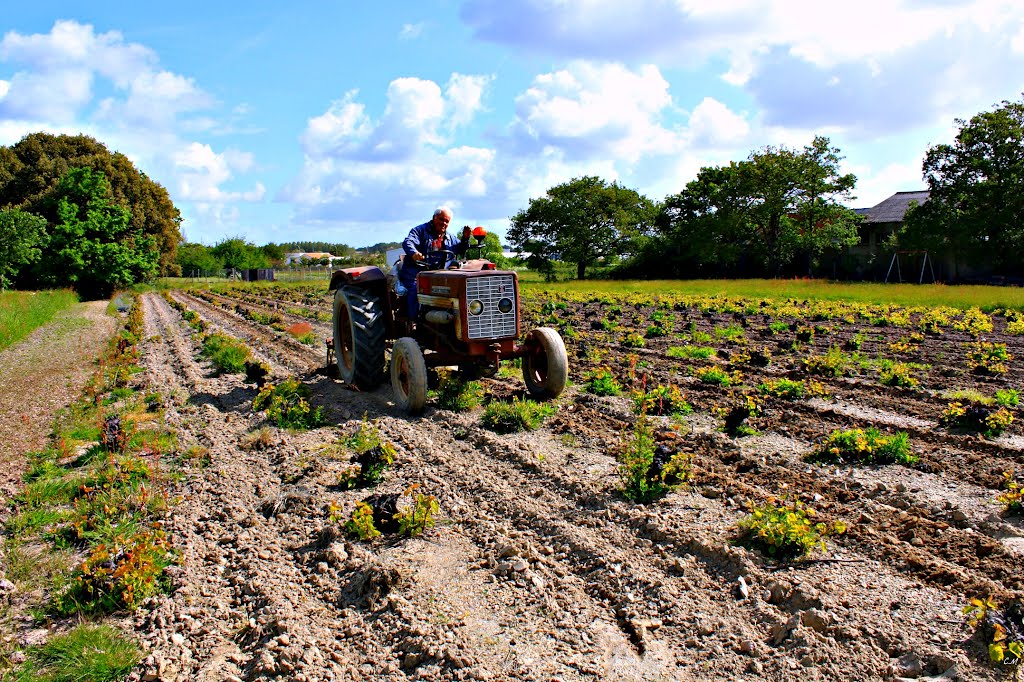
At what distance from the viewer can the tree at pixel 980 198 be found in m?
33.8

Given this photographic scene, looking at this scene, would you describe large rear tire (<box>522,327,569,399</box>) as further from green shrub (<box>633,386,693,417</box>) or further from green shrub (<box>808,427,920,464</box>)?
green shrub (<box>808,427,920,464</box>)

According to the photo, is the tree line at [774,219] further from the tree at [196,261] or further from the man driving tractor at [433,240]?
the tree at [196,261]

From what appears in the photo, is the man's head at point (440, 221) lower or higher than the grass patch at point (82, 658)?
higher

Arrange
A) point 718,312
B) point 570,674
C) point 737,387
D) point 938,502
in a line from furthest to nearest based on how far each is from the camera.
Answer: point 718,312 < point 737,387 < point 938,502 < point 570,674

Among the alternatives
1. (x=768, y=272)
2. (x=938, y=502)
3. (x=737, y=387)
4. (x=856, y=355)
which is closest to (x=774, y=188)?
(x=768, y=272)

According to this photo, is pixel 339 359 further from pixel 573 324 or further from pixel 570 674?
pixel 573 324

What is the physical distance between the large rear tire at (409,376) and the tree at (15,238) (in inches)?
1136

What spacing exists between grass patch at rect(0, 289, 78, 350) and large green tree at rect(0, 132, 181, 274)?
307 inches

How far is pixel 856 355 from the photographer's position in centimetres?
1123

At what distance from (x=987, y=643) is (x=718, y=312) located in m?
18.2

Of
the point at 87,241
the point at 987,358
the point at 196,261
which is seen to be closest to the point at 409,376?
the point at 987,358

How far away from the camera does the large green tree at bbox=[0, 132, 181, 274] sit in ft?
121

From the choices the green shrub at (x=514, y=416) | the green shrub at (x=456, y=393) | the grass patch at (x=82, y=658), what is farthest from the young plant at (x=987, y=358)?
the grass patch at (x=82, y=658)

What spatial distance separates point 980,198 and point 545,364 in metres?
35.0
